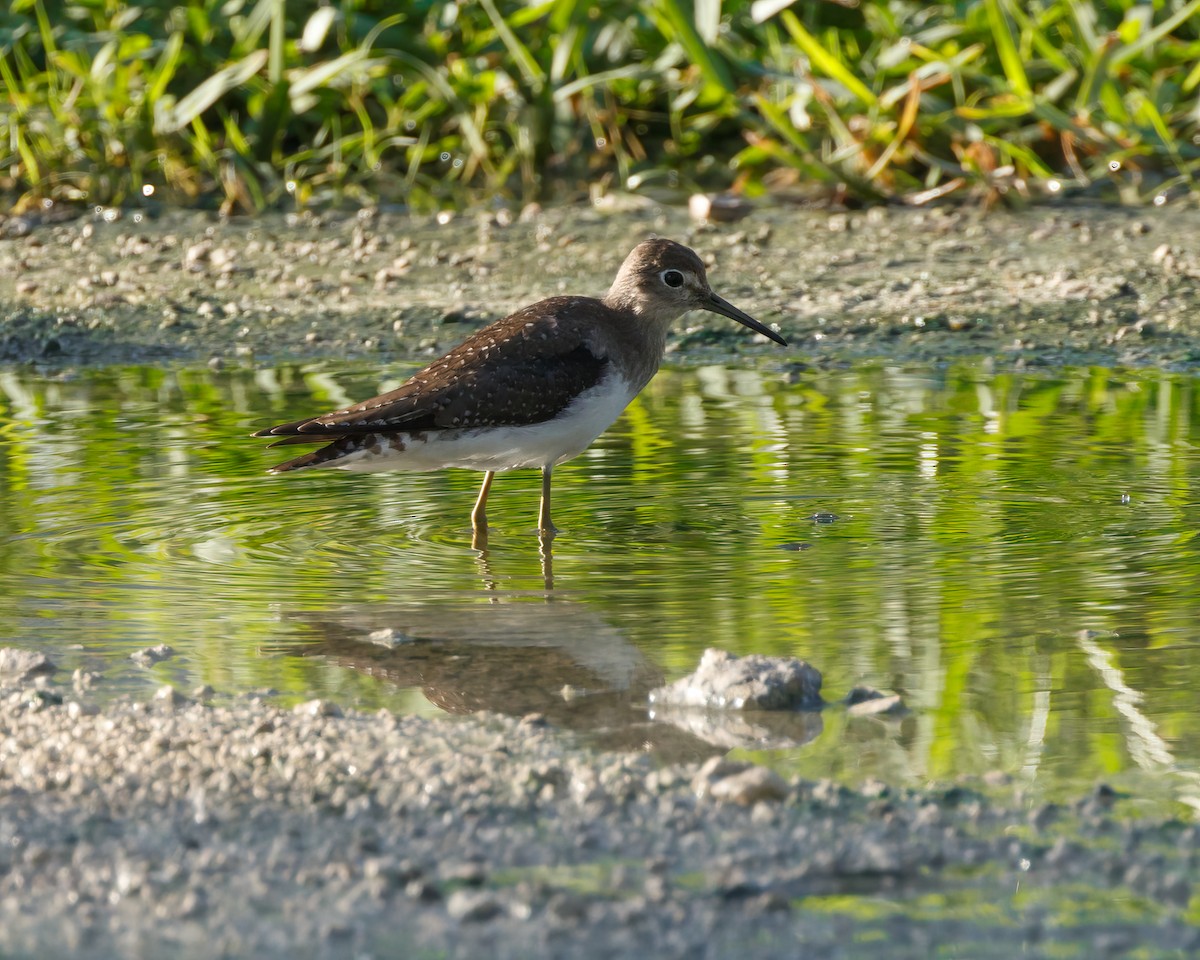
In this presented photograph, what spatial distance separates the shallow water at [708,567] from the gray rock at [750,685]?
0.27 ft

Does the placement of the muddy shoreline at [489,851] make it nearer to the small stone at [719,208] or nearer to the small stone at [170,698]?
the small stone at [170,698]

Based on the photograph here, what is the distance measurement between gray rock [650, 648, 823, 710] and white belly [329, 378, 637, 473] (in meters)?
2.01

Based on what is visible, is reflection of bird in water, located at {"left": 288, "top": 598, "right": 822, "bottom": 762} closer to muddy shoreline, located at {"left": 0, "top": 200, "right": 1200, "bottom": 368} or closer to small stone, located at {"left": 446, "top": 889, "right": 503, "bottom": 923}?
small stone, located at {"left": 446, "top": 889, "right": 503, "bottom": 923}

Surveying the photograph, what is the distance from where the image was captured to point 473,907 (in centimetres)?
320

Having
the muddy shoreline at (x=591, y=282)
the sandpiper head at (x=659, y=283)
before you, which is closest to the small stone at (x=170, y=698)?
the sandpiper head at (x=659, y=283)

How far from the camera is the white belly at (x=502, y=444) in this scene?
623 cm

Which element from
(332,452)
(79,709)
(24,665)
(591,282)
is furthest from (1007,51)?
(79,709)

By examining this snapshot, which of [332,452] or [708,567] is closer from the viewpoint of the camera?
[708,567]

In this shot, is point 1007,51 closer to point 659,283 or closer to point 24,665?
point 659,283

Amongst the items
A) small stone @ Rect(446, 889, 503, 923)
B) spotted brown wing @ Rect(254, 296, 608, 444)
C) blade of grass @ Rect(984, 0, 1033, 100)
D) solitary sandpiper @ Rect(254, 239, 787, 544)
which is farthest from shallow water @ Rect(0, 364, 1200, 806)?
blade of grass @ Rect(984, 0, 1033, 100)

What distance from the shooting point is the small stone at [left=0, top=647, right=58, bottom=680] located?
4590 mm

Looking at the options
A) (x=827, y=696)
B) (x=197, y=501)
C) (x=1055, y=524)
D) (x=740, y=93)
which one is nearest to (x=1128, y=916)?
(x=827, y=696)

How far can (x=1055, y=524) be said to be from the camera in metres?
6.03

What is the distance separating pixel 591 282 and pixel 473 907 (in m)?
7.20
